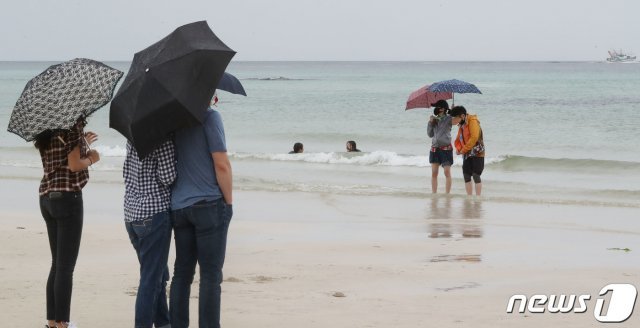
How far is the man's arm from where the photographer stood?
4.95m

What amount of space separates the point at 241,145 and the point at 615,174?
12153mm

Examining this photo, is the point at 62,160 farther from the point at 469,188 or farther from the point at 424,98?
the point at 424,98

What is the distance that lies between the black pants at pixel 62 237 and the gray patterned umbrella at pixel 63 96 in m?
0.39

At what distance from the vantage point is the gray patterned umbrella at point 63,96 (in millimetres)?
5199

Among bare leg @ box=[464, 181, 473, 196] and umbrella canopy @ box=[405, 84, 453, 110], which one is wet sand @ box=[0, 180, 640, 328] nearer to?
bare leg @ box=[464, 181, 473, 196]

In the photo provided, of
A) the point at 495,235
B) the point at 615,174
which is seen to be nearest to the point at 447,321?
the point at 495,235

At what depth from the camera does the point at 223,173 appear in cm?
497

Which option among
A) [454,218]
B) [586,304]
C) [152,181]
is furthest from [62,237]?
[454,218]

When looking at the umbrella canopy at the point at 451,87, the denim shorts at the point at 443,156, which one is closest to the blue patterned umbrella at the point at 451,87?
the umbrella canopy at the point at 451,87

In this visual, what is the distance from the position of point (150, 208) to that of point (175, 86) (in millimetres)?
677

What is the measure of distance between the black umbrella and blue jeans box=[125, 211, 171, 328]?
0.41 m

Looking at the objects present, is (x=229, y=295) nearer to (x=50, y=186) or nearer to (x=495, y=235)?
(x=50, y=186)

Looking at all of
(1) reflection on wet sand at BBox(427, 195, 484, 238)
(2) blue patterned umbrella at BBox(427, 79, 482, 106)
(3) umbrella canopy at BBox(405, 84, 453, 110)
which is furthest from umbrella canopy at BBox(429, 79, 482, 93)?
(1) reflection on wet sand at BBox(427, 195, 484, 238)

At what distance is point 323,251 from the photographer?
30.0 feet
